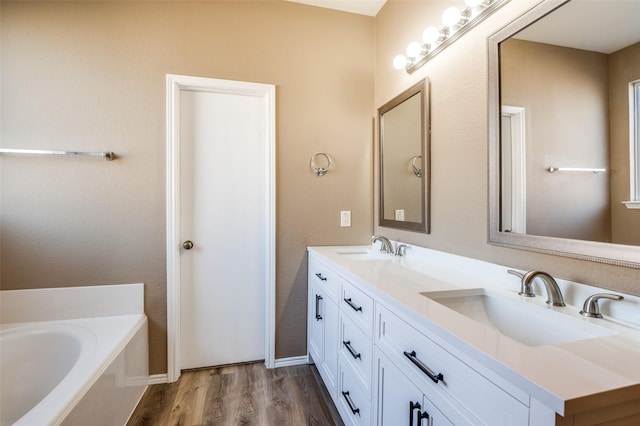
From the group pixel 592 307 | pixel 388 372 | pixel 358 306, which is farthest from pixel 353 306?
pixel 592 307

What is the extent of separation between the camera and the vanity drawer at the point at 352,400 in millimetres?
1225

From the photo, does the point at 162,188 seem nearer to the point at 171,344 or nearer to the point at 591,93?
the point at 171,344

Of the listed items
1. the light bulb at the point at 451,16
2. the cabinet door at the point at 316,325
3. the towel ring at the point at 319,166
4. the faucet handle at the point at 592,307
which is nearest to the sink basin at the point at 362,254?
the cabinet door at the point at 316,325

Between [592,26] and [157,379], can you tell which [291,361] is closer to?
[157,379]

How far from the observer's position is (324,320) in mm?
1798

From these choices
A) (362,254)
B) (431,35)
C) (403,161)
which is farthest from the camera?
(362,254)

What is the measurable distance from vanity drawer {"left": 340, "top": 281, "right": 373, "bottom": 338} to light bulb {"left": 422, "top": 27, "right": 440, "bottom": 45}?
4.35 ft

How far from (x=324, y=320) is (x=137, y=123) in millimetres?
1726

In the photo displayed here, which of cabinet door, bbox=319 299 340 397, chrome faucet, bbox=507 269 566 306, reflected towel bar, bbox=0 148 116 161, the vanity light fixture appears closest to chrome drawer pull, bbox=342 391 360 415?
cabinet door, bbox=319 299 340 397

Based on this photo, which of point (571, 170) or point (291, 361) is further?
point (291, 361)

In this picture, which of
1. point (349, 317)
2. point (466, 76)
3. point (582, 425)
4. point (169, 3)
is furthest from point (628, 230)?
point (169, 3)

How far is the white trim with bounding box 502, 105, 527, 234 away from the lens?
3.67ft

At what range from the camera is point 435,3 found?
1.58 metres

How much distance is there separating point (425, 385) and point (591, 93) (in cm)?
104
